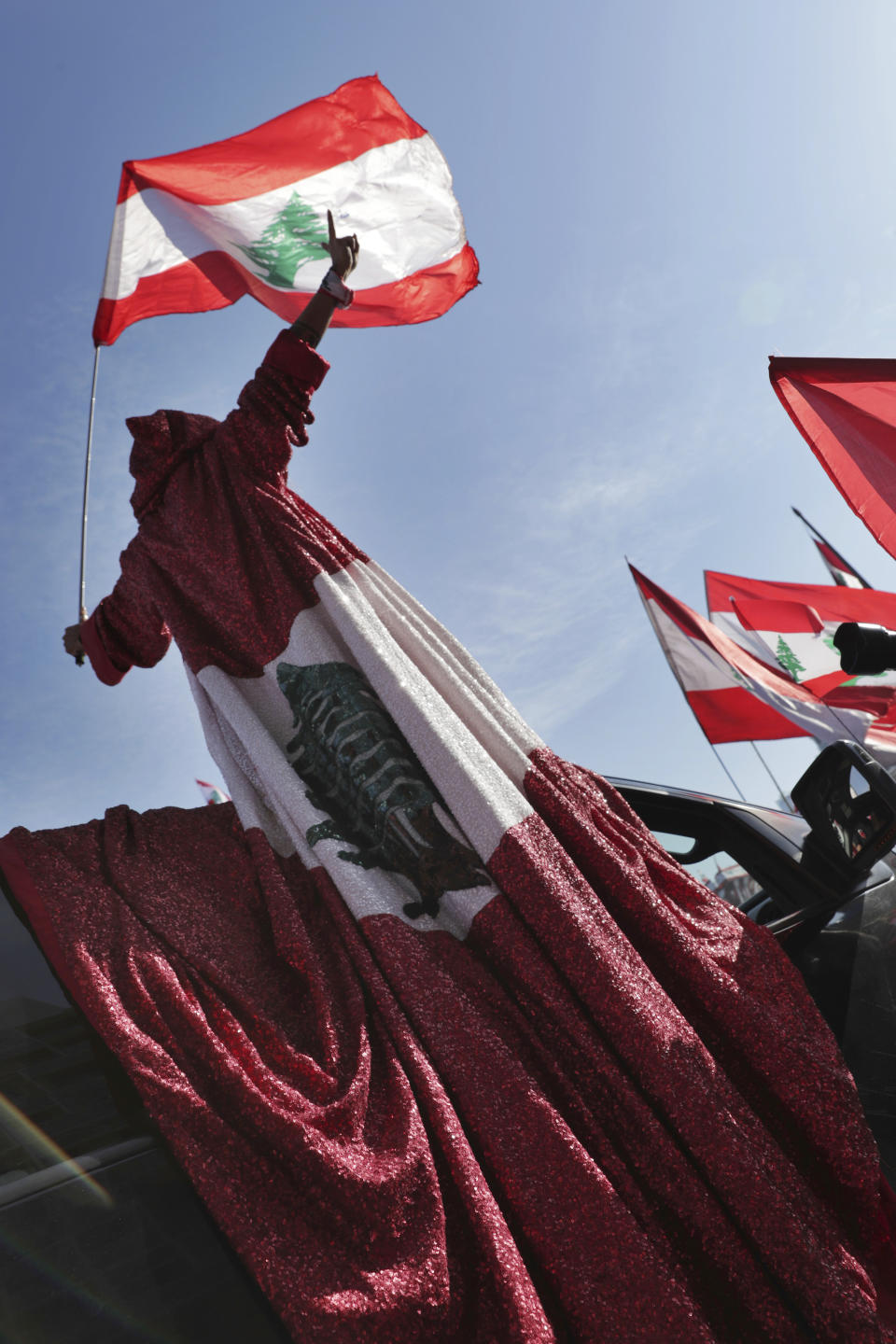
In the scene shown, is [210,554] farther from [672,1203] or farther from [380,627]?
[672,1203]

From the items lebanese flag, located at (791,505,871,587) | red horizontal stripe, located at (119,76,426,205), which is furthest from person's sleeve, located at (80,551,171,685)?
lebanese flag, located at (791,505,871,587)

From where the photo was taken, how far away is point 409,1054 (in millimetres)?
1216

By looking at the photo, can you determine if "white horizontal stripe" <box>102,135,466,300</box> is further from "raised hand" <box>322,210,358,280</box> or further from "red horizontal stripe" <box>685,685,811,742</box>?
"red horizontal stripe" <box>685,685,811,742</box>

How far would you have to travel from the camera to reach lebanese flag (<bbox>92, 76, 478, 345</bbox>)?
11.1 ft

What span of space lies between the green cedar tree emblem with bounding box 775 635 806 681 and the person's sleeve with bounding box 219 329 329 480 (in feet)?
20.2

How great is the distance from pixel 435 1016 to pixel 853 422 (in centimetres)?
279

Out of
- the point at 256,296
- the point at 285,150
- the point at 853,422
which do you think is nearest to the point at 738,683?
the point at 853,422

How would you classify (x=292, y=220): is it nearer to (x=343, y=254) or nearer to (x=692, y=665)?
(x=343, y=254)

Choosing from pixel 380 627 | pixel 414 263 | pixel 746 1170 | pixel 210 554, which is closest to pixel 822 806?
pixel 746 1170

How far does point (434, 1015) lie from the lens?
1.29 metres

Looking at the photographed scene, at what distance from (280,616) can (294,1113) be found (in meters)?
1.18

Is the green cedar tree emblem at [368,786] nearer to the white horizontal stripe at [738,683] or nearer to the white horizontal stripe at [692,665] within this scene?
the white horizontal stripe at [738,683]

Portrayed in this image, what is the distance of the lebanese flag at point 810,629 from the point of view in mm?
6949

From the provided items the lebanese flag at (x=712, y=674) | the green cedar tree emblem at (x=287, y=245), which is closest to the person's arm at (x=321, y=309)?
the green cedar tree emblem at (x=287, y=245)
